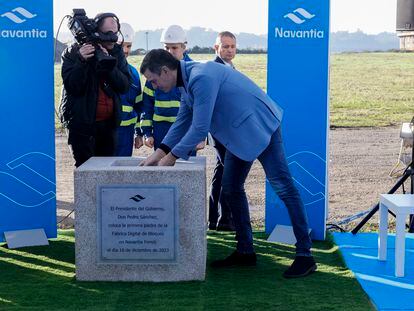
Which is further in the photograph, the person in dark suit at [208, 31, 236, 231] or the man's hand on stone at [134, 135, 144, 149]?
the man's hand on stone at [134, 135, 144, 149]

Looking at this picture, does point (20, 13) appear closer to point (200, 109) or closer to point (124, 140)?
point (124, 140)

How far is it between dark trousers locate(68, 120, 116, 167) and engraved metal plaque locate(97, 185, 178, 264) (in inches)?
39.7

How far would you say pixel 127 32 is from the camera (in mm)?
7055

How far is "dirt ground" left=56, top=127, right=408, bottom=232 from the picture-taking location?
28.5ft

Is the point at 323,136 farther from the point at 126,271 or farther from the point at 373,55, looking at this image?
the point at 373,55

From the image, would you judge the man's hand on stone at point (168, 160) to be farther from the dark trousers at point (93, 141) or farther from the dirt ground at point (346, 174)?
the dirt ground at point (346, 174)

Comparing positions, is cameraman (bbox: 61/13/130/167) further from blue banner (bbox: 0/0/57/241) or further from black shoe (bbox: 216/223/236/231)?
black shoe (bbox: 216/223/236/231)

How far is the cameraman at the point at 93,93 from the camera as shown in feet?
19.7

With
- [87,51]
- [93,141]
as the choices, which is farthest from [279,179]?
[87,51]

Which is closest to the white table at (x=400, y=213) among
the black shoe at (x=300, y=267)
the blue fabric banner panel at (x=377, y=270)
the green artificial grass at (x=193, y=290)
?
the blue fabric banner panel at (x=377, y=270)

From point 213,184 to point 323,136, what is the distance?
1.08 m

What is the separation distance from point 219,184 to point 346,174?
4363mm

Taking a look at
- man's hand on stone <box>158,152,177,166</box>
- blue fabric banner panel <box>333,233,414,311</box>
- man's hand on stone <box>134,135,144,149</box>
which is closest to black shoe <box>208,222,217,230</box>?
man's hand on stone <box>134,135,144,149</box>

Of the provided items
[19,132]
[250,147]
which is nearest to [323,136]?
[250,147]
